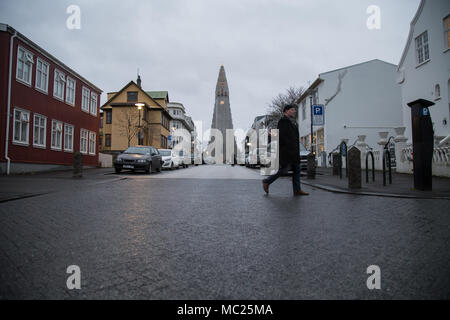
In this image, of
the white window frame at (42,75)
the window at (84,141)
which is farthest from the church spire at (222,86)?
the white window frame at (42,75)

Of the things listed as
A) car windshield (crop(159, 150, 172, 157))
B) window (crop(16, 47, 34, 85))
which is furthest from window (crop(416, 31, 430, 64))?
window (crop(16, 47, 34, 85))

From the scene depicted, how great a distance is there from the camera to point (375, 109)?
31000mm

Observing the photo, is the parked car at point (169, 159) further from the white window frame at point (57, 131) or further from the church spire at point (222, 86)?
the church spire at point (222, 86)

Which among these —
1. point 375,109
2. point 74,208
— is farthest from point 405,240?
point 375,109

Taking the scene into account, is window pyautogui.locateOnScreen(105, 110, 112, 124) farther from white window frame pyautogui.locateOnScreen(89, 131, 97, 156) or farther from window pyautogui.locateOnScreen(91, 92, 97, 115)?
white window frame pyautogui.locateOnScreen(89, 131, 97, 156)

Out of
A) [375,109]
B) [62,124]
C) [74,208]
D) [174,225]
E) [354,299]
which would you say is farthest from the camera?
[375,109]

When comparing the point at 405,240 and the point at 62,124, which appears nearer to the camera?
the point at 405,240

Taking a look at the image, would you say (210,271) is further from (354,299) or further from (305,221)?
(305,221)

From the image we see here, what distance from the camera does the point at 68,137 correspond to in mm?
24188

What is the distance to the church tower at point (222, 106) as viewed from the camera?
13000 cm

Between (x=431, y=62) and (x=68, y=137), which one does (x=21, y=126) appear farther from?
(x=431, y=62)

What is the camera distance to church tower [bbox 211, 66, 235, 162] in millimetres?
130000
